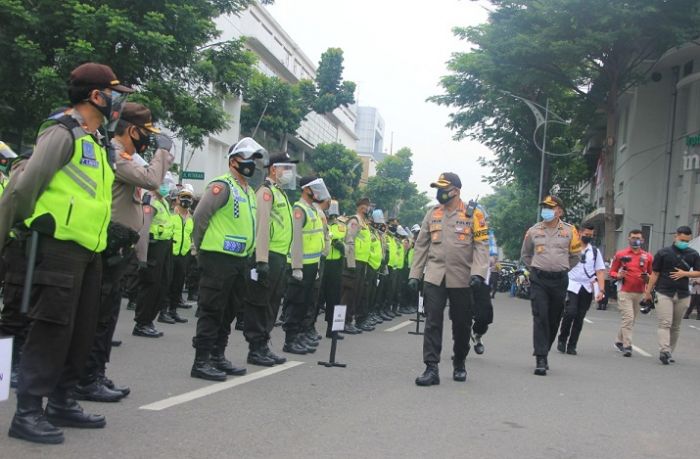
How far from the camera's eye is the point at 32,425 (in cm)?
462

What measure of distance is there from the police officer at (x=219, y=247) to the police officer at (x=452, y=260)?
185cm

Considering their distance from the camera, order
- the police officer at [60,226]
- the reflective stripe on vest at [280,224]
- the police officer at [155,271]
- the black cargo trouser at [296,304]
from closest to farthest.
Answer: the police officer at [60,226] → the reflective stripe on vest at [280,224] → the black cargo trouser at [296,304] → the police officer at [155,271]

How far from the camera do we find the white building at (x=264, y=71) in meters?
48.5

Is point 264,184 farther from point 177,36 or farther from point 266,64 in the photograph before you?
point 266,64

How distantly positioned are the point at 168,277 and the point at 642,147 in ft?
109

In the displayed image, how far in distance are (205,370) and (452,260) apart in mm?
2655

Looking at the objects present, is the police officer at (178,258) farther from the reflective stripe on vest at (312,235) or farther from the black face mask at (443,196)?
the black face mask at (443,196)

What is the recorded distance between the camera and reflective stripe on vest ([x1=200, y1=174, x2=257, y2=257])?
714 cm

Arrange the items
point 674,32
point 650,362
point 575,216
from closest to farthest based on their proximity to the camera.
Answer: point 650,362
point 674,32
point 575,216

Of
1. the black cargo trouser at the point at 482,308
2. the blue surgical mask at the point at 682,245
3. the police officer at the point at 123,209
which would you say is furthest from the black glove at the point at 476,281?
the blue surgical mask at the point at 682,245

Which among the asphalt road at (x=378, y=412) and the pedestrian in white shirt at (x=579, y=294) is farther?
the pedestrian in white shirt at (x=579, y=294)

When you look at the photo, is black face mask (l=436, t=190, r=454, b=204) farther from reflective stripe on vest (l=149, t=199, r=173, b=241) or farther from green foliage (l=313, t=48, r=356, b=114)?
green foliage (l=313, t=48, r=356, b=114)

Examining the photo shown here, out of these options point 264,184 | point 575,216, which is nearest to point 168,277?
point 264,184

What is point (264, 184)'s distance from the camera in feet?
27.3
